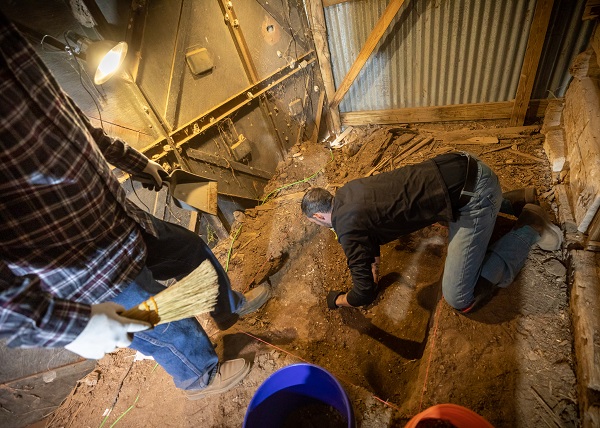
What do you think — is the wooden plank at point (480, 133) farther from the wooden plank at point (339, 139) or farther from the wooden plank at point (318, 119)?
the wooden plank at point (318, 119)

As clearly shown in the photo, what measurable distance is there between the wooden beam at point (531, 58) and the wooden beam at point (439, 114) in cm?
17

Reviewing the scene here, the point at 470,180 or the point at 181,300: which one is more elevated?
the point at 181,300

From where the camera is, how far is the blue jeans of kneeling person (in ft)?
7.94

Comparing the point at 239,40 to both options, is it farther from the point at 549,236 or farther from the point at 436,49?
the point at 549,236

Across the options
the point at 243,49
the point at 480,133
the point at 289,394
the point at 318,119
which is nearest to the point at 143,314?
the point at 289,394

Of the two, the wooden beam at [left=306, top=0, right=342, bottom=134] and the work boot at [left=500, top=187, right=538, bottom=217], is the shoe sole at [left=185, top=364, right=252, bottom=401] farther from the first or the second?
the wooden beam at [left=306, top=0, right=342, bottom=134]

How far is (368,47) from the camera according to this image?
16.9ft

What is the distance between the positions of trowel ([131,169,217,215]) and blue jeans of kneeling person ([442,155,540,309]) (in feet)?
7.55

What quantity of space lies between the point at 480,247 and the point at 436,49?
4.06 m

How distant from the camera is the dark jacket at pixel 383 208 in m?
2.32

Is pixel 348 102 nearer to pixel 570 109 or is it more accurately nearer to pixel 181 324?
pixel 570 109

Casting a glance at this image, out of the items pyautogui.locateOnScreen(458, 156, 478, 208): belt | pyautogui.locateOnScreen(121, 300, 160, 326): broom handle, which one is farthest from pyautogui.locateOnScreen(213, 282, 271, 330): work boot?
pyautogui.locateOnScreen(458, 156, 478, 208): belt

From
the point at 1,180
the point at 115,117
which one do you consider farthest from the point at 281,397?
the point at 115,117

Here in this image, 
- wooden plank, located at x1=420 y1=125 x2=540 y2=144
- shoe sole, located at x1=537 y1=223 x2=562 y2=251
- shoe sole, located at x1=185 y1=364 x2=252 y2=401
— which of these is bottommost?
wooden plank, located at x1=420 y1=125 x2=540 y2=144
